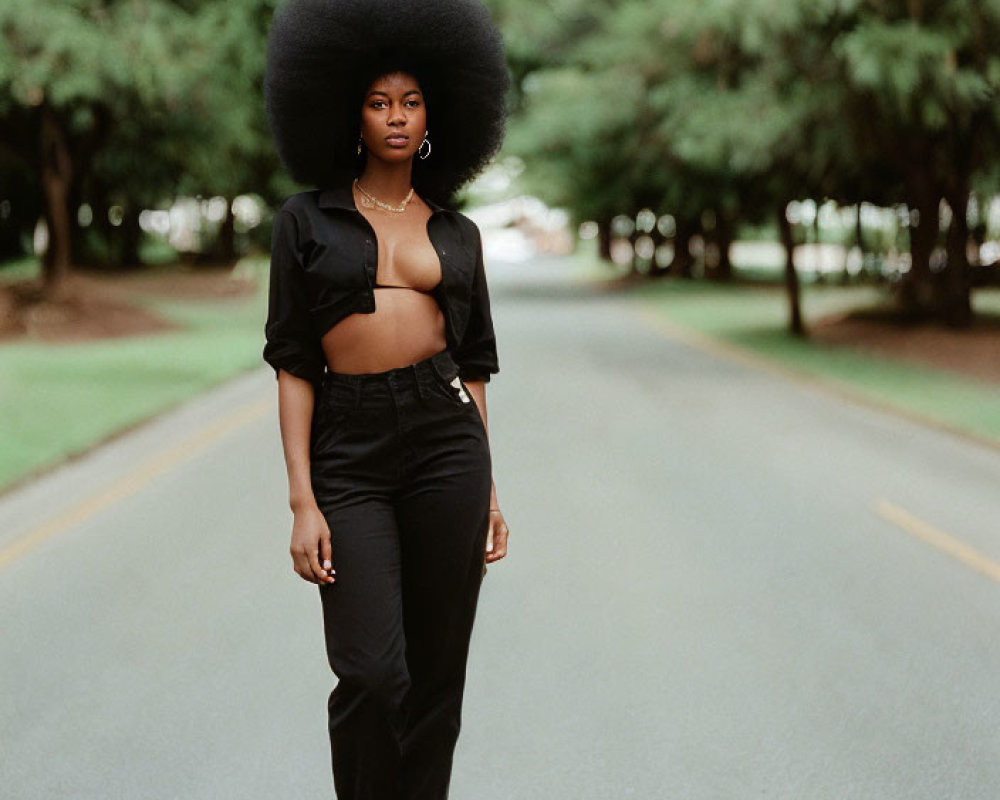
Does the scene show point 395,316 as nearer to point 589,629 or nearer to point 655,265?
point 589,629

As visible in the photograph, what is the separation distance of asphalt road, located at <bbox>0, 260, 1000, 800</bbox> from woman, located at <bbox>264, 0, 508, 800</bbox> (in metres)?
1.11

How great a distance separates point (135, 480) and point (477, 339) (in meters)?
6.74

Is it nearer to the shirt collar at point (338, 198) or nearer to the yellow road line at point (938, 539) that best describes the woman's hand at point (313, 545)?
the shirt collar at point (338, 198)

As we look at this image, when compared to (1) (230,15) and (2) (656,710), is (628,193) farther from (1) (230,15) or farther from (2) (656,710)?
(2) (656,710)

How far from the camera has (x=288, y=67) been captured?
326cm

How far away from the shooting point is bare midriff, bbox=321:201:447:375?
2.99 metres

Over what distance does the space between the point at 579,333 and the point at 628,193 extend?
1447cm

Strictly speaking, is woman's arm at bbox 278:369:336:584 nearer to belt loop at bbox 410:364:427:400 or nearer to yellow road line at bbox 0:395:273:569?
belt loop at bbox 410:364:427:400

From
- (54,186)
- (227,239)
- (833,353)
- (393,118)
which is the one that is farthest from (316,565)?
(227,239)

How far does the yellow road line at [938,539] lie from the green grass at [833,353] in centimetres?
345

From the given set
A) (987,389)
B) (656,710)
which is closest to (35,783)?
(656,710)

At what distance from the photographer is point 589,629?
5.75m

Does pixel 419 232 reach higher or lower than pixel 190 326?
higher

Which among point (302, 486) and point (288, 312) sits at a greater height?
point (288, 312)
